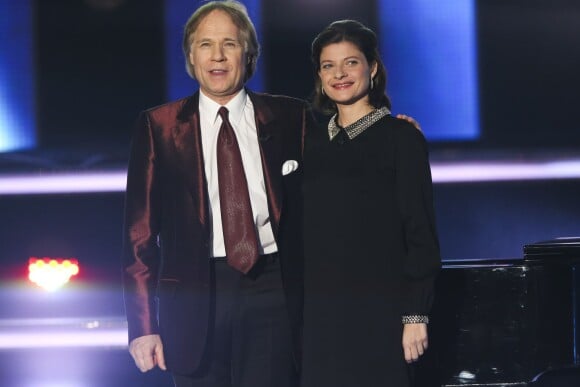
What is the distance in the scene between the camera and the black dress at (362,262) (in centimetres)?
267

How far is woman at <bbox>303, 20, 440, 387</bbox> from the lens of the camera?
2648mm

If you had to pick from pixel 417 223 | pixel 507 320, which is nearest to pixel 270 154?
pixel 417 223

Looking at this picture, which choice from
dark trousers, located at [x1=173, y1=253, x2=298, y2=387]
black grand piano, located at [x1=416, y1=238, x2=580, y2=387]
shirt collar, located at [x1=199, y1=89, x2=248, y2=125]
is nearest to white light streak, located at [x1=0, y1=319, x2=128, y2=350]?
black grand piano, located at [x1=416, y1=238, x2=580, y2=387]

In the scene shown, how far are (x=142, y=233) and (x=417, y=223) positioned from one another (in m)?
0.67

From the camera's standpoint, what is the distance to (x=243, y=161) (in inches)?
101

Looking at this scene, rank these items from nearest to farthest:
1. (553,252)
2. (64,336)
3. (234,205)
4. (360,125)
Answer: (234,205)
(360,125)
(553,252)
(64,336)

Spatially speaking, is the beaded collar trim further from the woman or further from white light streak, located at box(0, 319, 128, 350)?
white light streak, located at box(0, 319, 128, 350)

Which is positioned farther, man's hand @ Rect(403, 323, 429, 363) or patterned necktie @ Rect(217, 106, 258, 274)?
man's hand @ Rect(403, 323, 429, 363)

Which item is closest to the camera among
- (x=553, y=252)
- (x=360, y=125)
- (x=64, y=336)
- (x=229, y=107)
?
(x=229, y=107)

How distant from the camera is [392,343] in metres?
2.68

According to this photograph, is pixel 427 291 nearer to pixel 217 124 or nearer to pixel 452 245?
pixel 217 124

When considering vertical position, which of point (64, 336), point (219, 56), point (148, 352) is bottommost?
point (148, 352)

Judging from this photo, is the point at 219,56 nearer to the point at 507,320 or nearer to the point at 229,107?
the point at 229,107

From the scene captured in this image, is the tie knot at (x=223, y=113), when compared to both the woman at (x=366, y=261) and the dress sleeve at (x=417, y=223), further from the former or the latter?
the dress sleeve at (x=417, y=223)
